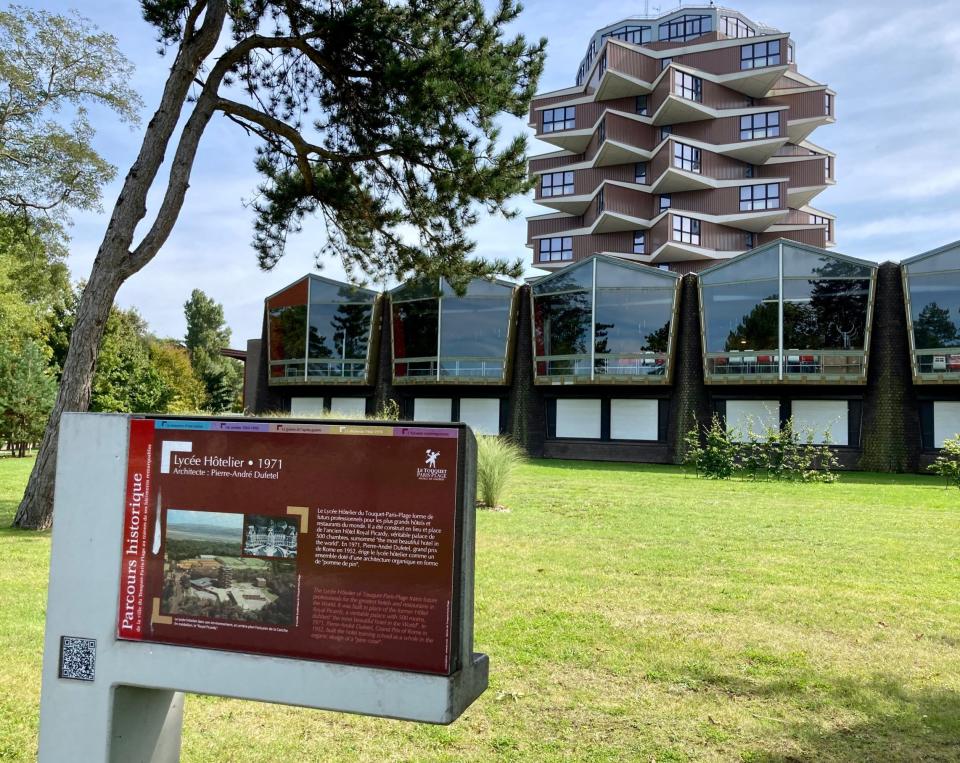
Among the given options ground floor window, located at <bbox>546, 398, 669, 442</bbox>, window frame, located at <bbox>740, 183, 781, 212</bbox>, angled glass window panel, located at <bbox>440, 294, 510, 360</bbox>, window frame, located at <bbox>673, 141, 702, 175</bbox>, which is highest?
window frame, located at <bbox>673, 141, 702, 175</bbox>

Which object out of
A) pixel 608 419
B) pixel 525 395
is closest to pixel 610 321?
pixel 608 419

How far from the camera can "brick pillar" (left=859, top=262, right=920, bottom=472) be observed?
24625mm

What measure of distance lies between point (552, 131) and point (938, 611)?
50.7m

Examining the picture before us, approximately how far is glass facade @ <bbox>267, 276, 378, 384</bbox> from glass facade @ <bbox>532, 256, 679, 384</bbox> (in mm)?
8274

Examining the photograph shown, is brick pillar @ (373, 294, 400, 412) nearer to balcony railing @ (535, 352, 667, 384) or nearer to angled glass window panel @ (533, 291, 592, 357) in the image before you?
angled glass window panel @ (533, 291, 592, 357)

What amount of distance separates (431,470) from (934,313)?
2565 cm

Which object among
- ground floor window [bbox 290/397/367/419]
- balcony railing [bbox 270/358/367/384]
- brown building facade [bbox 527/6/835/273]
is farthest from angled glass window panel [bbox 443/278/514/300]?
brown building facade [bbox 527/6/835/273]

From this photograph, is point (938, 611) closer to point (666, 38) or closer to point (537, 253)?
point (537, 253)

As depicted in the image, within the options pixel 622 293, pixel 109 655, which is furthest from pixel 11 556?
pixel 622 293

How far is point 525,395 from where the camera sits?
30.2m

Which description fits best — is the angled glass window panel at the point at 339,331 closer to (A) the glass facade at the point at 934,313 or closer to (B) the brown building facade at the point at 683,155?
(A) the glass facade at the point at 934,313

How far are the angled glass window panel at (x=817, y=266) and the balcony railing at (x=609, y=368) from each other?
5.07 m

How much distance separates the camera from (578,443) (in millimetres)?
29312

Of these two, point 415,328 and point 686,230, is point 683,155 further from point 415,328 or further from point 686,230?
point 415,328
